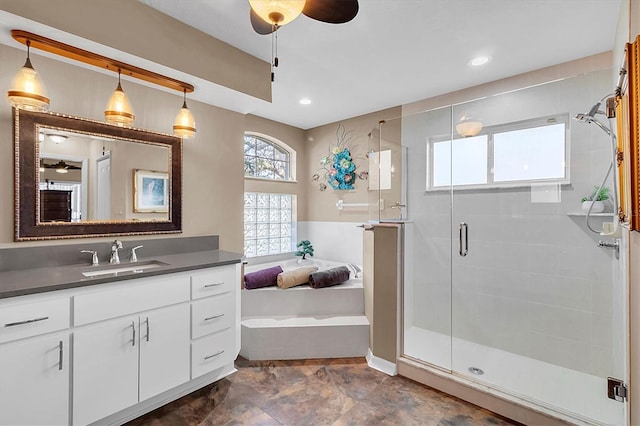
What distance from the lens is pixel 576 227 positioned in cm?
230

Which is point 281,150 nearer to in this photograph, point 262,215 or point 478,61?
point 262,215

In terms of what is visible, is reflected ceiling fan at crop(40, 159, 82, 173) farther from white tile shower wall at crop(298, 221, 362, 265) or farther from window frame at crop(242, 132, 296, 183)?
white tile shower wall at crop(298, 221, 362, 265)

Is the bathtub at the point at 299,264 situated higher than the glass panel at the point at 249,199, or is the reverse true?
the glass panel at the point at 249,199

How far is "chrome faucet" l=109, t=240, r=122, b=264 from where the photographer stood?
2150mm

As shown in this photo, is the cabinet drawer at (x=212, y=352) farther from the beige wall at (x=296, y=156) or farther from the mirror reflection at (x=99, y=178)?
the beige wall at (x=296, y=156)

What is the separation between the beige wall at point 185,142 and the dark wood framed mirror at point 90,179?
0.18ft

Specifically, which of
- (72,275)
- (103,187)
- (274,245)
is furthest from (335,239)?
(72,275)

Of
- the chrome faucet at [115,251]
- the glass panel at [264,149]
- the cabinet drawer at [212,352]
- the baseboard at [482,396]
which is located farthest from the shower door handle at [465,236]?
the chrome faucet at [115,251]

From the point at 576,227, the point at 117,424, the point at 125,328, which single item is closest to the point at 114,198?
the point at 125,328

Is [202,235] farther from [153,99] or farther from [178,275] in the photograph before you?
[153,99]

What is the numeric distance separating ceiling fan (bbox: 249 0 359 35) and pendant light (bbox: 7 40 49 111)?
4.19 feet

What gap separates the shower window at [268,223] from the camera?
157 inches

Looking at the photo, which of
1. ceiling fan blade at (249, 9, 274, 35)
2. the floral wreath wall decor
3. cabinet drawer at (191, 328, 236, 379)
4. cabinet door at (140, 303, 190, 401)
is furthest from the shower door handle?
cabinet door at (140, 303, 190, 401)

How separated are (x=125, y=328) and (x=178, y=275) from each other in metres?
0.41
